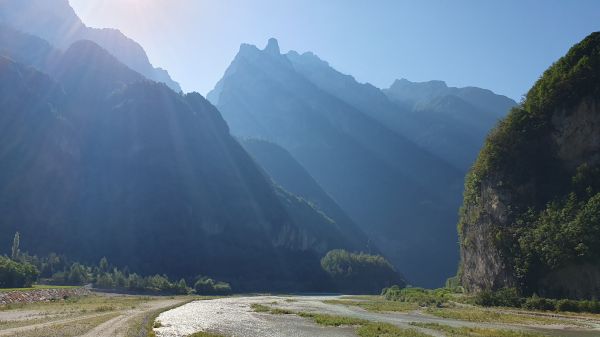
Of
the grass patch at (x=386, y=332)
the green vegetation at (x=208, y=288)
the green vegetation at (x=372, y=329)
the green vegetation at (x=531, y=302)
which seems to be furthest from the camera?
the green vegetation at (x=208, y=288)

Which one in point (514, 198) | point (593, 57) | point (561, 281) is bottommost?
point (561, 281)

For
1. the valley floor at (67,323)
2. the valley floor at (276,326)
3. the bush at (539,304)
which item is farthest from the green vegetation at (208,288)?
the bush at (539,304)

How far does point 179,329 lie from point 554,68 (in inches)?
2920

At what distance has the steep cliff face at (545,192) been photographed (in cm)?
6519

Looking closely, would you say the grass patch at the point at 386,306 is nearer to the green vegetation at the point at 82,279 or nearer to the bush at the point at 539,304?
the bush at the point at 539,304

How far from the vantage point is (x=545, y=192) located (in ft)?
257

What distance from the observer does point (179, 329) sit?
159 ft

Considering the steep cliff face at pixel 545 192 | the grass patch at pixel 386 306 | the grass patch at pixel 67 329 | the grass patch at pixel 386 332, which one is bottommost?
the grass patch at pixel 67 329

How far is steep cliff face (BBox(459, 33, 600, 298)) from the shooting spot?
65.2 meters

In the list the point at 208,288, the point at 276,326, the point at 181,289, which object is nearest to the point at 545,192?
the point at 276,326

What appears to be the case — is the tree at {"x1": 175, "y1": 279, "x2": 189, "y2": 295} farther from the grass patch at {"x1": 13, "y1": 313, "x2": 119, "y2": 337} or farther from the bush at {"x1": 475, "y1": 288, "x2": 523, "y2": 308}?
the bush at {"x1": 475, "y1": 288, "x2": 523, "y2": 308}

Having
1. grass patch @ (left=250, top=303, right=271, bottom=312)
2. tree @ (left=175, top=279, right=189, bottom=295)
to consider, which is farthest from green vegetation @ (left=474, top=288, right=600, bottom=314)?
tree @ (left=175, top=279, right=189, bottom=295)

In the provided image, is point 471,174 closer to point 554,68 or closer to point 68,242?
point 554,68

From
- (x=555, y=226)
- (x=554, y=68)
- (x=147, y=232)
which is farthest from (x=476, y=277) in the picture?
(x=147, y=232)
